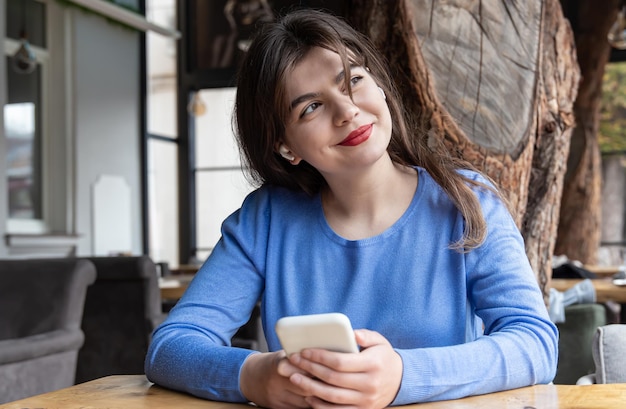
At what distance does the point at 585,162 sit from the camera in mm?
7051

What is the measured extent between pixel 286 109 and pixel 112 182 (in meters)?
8.19

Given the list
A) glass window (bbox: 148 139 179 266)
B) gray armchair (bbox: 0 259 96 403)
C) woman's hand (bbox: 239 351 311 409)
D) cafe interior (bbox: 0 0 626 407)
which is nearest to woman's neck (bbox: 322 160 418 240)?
woman's hand (bbox: 239 351 311 409)

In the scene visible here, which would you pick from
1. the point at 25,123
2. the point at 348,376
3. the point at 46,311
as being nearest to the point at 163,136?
the point at 25,123

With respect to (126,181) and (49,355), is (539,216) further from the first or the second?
(126,181)

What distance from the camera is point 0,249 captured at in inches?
305

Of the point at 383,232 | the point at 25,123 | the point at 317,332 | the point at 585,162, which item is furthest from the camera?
the point at 25,123

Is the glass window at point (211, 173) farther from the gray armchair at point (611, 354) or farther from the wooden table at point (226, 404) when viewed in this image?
the wooden table at point (226, 404)

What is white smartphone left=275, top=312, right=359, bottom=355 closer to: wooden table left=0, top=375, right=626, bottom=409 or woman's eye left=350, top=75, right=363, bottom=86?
wooden table left=0, top=375, right=626, bottom=409

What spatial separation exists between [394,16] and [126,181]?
7949 mm

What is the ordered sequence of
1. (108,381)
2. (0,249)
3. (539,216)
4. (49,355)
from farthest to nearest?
1. (0,249)
2. (49,355)
3. (539,216)
4. (108,381)

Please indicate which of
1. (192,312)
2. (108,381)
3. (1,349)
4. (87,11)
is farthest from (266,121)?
(87,11)

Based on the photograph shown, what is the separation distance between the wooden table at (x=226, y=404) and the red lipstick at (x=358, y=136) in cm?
45

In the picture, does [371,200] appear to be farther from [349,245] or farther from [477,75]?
[477,75]

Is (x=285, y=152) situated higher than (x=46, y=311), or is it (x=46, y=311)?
(x=285, y=152)
